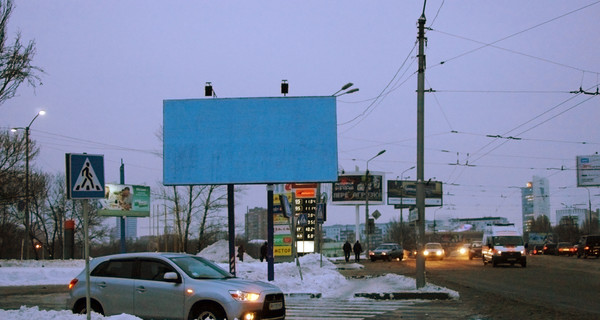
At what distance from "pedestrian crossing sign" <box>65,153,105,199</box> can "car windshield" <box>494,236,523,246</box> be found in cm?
3235

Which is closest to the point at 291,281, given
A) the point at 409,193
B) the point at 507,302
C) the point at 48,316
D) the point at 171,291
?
the point at 507,302

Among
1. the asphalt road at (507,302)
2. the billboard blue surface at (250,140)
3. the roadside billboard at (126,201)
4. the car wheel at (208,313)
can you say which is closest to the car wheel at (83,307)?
the car wheel at (208,313)

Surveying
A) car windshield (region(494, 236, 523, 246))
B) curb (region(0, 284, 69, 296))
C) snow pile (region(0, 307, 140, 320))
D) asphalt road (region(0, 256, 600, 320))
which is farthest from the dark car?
snow pile (region(0, 307, 140, 320))

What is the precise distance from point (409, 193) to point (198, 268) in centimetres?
8361

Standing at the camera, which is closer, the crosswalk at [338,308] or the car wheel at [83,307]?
the car wheel at [83,307]

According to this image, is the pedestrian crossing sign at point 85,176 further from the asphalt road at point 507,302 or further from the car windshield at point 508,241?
the car windshield at point 508,241

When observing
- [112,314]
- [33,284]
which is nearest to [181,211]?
[33,284]

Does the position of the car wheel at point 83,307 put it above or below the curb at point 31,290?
above

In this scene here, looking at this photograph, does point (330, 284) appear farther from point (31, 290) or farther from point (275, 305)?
point (275, 305)

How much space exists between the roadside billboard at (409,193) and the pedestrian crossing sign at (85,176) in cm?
8356

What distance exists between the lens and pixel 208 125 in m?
24.0

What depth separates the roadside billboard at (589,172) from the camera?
226 feet

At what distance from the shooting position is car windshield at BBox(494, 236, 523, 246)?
126 ft

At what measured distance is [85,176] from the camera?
1033 centimetres
